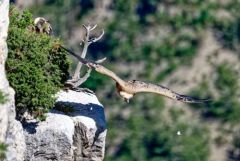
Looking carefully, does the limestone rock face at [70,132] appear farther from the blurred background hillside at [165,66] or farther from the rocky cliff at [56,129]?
the blurred background hillside at [165,66]

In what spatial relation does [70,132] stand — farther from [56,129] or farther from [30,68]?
[30,68]

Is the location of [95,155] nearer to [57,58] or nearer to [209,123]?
[57,58]

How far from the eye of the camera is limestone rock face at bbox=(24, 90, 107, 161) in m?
55.6

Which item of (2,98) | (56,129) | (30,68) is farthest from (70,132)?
(2,98)

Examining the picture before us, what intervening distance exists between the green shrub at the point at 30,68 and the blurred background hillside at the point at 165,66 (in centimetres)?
3370

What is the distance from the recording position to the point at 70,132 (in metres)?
56.2

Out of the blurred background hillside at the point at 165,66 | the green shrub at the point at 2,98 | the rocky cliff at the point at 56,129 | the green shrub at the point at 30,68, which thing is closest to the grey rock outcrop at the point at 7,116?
the rocky cliff at the point at 56,129

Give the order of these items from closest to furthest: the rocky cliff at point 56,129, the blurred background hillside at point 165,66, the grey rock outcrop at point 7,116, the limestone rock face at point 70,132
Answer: the grey rock outcrop at point 7,116
the rocky cliff at point 56,129
the limestone rock face at point 70,132
the blurred background hillside at point 165,66

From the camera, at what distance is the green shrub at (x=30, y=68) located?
5431 centimetres

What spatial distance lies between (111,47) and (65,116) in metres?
36.3

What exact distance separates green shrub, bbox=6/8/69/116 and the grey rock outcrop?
1359mm

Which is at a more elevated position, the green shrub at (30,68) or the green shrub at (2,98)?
the green shrub at (30,68)

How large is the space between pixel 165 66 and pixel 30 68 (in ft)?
128

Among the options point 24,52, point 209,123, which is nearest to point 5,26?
point 24,52
